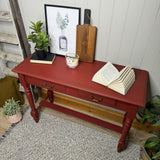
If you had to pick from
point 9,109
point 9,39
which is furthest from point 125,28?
point 9,109

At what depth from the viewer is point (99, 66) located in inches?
60.1

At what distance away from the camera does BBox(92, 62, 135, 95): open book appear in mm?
1185

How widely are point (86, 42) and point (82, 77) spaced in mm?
375

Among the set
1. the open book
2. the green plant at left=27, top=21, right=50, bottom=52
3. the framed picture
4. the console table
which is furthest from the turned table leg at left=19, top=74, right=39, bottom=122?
the open book

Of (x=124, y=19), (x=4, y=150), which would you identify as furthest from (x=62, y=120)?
(x=124, y=19)

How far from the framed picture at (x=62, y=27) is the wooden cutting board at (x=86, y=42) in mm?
70

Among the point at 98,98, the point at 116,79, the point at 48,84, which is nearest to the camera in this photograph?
the point at 116,79

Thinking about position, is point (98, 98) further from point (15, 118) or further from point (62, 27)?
point (15, 118)

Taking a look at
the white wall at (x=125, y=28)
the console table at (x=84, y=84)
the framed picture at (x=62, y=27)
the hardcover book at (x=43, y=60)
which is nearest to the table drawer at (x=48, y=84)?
the console table at (x=84, y=84)

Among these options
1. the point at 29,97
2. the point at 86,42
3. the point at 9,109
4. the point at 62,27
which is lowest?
the point at 9,109

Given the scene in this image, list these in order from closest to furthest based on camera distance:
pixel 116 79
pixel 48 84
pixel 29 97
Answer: pixel 116 79 < pixel 48 84 < pixel 29 97

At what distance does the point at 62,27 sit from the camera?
1517mm

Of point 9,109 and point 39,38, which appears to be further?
point 9,109

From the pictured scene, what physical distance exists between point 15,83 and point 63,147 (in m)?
1.13
